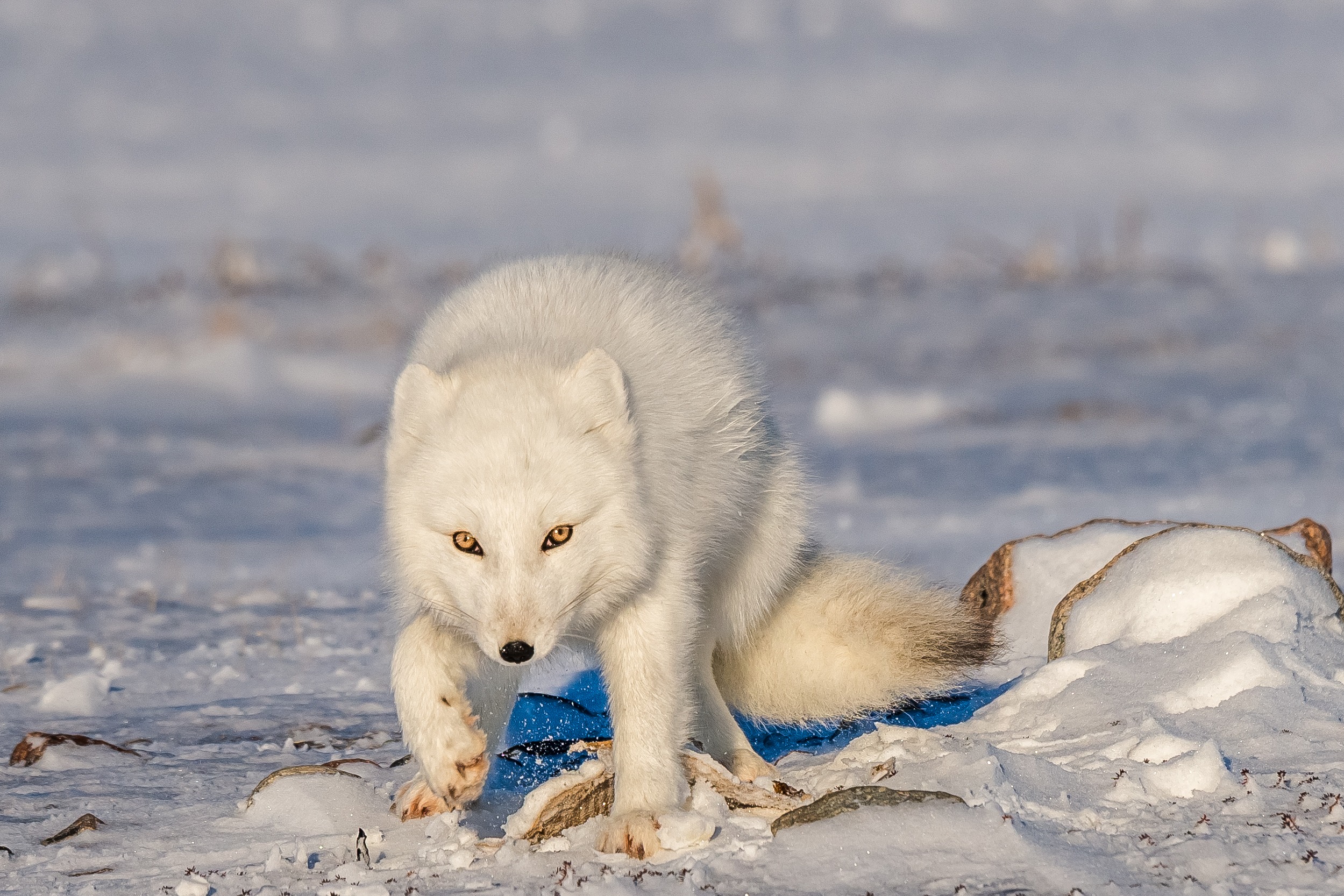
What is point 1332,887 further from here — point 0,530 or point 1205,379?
point 1205,379

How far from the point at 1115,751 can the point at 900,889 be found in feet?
2.37

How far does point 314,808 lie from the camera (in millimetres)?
3098

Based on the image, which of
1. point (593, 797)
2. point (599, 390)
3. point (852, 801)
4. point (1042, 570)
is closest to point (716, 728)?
point (593, 797)

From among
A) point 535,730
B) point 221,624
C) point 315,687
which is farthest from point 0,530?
point 535,730

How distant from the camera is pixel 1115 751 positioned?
289 centimetres

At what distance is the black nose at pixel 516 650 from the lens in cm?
273

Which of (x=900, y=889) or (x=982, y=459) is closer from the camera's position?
(x=900, y=889)

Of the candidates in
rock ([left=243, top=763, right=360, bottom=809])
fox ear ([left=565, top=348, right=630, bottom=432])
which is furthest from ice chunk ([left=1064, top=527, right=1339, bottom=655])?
rock ([left=243, top=763, right=360, bottom=809])

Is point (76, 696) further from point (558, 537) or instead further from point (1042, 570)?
point (1042, 570)

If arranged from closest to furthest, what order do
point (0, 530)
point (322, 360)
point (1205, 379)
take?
1. point (0, 530)
2. point (1205, 379)
3. point (322, 360)

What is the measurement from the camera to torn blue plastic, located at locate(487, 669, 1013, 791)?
3.56m

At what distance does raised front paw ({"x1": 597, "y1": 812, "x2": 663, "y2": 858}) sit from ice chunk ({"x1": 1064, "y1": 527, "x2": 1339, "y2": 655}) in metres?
1.38

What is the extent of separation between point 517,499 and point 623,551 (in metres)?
0.26

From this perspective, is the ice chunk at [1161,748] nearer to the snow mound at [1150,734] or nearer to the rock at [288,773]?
the snow mound at [1150,734]
